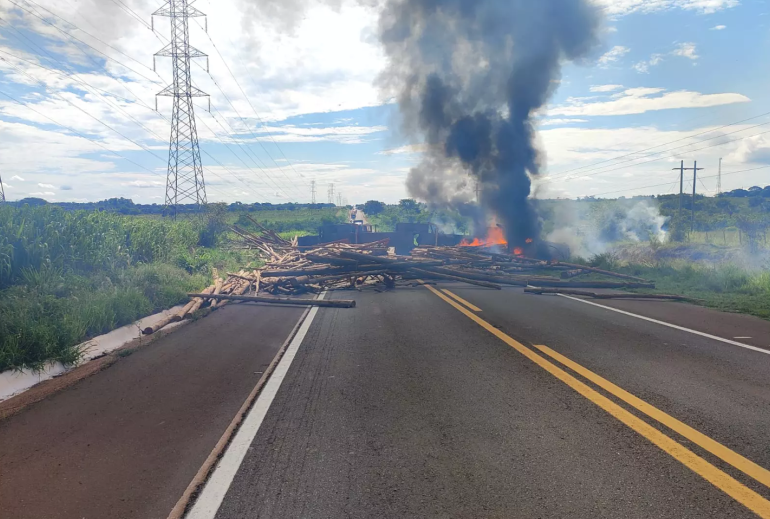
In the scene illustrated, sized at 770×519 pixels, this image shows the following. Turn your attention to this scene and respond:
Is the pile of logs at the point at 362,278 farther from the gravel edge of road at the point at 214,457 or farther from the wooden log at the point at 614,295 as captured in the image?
the gravel edge of road at the point at 214,457

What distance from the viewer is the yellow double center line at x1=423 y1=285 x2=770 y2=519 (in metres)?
2.98

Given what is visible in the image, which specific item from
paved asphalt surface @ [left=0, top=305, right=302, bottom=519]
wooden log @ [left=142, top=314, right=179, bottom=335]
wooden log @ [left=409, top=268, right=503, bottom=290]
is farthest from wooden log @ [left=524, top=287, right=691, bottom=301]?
wooden log @ [left=142, top=314, right=179, bottom=335]

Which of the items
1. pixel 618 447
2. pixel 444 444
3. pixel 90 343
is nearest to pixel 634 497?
pixel 618 447

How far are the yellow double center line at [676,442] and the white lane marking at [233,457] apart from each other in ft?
9.78

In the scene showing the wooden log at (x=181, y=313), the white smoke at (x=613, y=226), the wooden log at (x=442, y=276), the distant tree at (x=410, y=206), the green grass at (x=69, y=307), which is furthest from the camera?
the distant tree at (x=410, y=206)

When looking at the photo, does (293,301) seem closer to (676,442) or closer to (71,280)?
(71,280)

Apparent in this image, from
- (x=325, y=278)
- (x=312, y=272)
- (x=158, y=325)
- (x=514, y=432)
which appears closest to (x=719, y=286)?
(x=325, y=278)

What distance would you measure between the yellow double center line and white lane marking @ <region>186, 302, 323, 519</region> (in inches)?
117

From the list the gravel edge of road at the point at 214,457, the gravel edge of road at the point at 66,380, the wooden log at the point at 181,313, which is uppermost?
the gravel edge of road at the point at 214,457

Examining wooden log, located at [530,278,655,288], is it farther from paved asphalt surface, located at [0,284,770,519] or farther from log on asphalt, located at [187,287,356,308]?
paved asphalt surface, located at [0,284,770,519]

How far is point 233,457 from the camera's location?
3740 millimetres

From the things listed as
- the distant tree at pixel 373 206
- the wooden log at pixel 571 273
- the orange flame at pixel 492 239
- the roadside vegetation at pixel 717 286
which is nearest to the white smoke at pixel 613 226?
the orange flame at pixel 492 239

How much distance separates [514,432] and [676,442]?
1.14 metres

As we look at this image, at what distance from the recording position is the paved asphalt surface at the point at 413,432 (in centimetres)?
306
